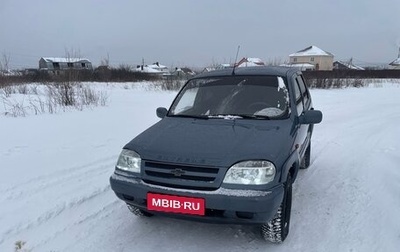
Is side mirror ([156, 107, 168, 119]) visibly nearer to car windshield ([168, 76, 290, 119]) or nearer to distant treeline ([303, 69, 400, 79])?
car windshield ([168, 76, 290, 119])

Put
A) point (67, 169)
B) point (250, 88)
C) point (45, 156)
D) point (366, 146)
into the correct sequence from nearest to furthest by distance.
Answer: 1. point (250, 88)
2. point (67, 169)
3. point (45, 156)
4. point (366, 146)

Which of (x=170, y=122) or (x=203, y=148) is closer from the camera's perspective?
(x=203, y=148)

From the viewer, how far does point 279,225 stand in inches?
Result: 117

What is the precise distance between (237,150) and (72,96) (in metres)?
10.1

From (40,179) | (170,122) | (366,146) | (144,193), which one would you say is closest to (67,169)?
(40,179)

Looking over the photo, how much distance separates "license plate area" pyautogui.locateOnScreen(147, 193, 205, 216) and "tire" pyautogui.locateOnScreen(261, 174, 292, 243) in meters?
0.69

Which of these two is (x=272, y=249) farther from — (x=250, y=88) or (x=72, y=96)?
(x=72, y=96)

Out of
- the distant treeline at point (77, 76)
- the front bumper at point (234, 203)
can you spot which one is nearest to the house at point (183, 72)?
the distant treeline at point (77, 76)

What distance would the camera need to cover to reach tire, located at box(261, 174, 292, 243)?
297cm

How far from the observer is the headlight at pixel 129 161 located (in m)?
3.01

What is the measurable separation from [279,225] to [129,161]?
1495mm

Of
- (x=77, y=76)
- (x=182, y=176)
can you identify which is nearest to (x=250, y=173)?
(x=182, y=176)

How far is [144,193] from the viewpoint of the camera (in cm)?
288

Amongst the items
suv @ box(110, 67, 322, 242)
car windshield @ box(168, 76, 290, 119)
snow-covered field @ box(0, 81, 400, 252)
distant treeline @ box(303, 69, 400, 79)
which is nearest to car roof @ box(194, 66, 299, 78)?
car windshield @ box(168, 76, 290, 119)
